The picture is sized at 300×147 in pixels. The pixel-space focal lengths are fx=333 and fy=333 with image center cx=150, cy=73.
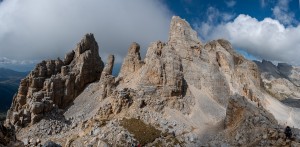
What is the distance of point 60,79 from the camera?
4104 inches

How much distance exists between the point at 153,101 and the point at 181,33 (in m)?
32.6

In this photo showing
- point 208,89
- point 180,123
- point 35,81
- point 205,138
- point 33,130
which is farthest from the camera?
point 35,81

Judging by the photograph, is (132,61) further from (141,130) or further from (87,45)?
(141,130)

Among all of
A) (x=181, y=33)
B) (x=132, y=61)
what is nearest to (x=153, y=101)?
(x=132, y=61)

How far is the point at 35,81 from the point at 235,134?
6457 centimetres

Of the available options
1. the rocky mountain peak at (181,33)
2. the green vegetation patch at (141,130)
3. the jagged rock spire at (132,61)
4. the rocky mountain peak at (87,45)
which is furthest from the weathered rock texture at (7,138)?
the rocky mountain peak at (87,45)

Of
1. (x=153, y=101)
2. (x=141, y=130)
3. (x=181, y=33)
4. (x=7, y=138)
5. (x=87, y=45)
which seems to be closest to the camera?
(x=7, y=138)

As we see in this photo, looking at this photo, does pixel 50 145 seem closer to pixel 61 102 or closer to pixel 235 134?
pixel 235 134

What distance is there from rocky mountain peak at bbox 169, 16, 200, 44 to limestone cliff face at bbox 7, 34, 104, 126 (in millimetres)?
28167

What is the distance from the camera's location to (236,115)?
6919 centimetres

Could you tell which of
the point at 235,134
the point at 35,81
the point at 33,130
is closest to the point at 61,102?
the point at 35,81

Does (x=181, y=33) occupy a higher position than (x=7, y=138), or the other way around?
(x=181, y=33)

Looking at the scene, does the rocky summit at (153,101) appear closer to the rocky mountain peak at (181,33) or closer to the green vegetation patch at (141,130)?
the rocky mountain peak at (181,33)

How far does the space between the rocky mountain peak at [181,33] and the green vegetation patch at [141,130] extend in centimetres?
3877
